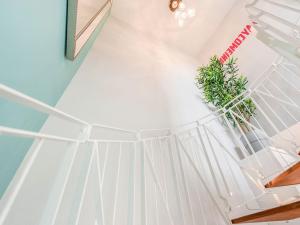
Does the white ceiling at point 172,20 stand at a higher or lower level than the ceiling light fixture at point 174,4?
higher

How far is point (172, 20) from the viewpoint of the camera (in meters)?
5.32

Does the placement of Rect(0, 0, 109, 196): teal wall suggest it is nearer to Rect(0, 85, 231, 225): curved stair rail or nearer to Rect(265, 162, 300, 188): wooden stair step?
Rect(0, 85, 231, 225): curved stair rail

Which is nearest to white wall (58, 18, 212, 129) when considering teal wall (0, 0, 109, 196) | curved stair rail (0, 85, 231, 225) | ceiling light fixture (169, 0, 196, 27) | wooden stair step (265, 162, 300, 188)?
curved stair rail (0, 85, 231, 225)

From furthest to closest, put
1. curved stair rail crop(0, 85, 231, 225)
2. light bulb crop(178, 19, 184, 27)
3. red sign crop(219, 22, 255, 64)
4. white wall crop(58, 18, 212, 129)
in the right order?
light bulb crop(178, 19, 184, 27)
red sign crop(219, 22, 255, 64)
white wall crop(58, 18, 212, 129)
curved stair rail crop(0, 85, 231, 225)

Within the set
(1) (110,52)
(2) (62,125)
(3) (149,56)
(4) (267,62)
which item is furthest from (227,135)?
(2) (62,125)

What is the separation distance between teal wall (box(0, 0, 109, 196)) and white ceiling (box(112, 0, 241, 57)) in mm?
3600

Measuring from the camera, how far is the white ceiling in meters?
4.96

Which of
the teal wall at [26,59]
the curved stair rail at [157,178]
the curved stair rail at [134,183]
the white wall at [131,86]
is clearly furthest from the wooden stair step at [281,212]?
the teal wall at [26,59]

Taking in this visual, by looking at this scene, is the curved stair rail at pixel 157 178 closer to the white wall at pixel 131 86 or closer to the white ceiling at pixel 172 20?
the white wall at pixel 131 86

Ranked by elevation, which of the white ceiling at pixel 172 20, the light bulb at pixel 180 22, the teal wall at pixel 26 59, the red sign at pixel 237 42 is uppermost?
the white ceiling at pixel 172 20

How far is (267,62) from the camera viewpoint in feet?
13.1

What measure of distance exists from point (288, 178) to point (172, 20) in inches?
197

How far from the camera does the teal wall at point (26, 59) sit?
114 centimetres

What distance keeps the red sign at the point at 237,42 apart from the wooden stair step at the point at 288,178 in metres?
4.02
